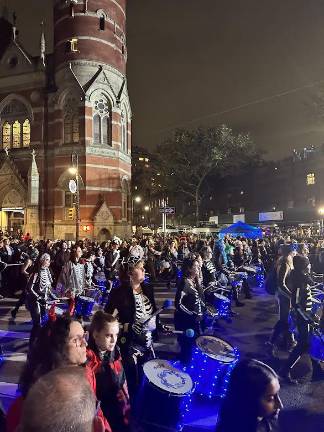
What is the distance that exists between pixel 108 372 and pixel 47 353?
30.3 inches

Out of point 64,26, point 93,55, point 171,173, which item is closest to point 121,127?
point 93,55

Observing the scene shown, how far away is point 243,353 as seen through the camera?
25.6 ft

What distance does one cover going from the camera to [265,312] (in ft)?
39.0

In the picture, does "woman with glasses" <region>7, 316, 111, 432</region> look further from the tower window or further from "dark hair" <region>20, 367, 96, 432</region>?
the tower window

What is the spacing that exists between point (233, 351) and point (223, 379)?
0.39 metres

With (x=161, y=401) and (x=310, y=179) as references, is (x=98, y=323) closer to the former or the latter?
(x=161, y=401)

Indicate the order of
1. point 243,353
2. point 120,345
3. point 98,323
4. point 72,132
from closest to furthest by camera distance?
point 98,323 < point 120,345 < point 243,353 < point 72,132

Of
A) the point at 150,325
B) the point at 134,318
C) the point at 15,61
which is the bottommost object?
the point at 150,325

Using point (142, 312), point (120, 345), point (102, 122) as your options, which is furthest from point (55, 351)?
point (102, 122)

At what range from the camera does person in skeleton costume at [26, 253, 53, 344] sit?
825 centimetres

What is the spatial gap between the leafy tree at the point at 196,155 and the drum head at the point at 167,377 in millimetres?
41757

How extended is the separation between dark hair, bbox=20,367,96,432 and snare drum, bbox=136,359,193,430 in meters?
2.50

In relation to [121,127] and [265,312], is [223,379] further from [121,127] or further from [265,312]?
[121,127]

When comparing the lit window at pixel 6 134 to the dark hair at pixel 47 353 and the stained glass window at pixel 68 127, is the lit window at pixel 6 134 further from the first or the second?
the dark hair at pixel 47 353
